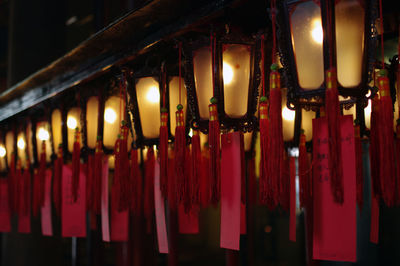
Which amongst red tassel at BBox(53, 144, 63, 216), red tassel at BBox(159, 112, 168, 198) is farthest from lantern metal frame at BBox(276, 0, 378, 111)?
red tassel at BBox(53, 144, 63, 216)

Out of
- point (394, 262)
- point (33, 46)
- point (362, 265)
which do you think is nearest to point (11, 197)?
point (33, 46)

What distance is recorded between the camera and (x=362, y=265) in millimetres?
4367

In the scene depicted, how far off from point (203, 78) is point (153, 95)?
57 cm

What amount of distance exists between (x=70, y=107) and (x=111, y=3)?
142 centimetres

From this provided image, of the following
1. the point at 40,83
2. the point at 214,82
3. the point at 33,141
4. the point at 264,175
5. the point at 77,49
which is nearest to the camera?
the point at 264,175

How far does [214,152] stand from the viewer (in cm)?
214

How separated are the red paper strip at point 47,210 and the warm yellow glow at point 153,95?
6.01 ft

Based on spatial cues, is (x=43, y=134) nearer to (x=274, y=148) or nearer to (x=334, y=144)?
(x=274, y=148)

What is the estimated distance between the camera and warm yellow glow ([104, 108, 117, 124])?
3436 millimetres

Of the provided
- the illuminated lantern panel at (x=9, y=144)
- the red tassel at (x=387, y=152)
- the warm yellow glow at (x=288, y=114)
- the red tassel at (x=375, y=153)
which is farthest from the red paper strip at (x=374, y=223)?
the illuminated lantern panel at (x=9, y=144)

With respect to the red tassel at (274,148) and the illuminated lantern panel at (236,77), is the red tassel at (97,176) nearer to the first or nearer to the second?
the illuminated lantern panel at (236,77)

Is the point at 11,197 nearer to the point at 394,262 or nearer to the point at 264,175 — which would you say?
the point at 264,175

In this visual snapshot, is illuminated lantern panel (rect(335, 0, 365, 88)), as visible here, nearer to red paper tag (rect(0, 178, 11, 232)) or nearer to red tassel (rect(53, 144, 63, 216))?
red tassel (rect(53, 144, 63, 216))

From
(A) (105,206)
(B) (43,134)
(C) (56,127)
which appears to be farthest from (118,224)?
(B) (43,134)
